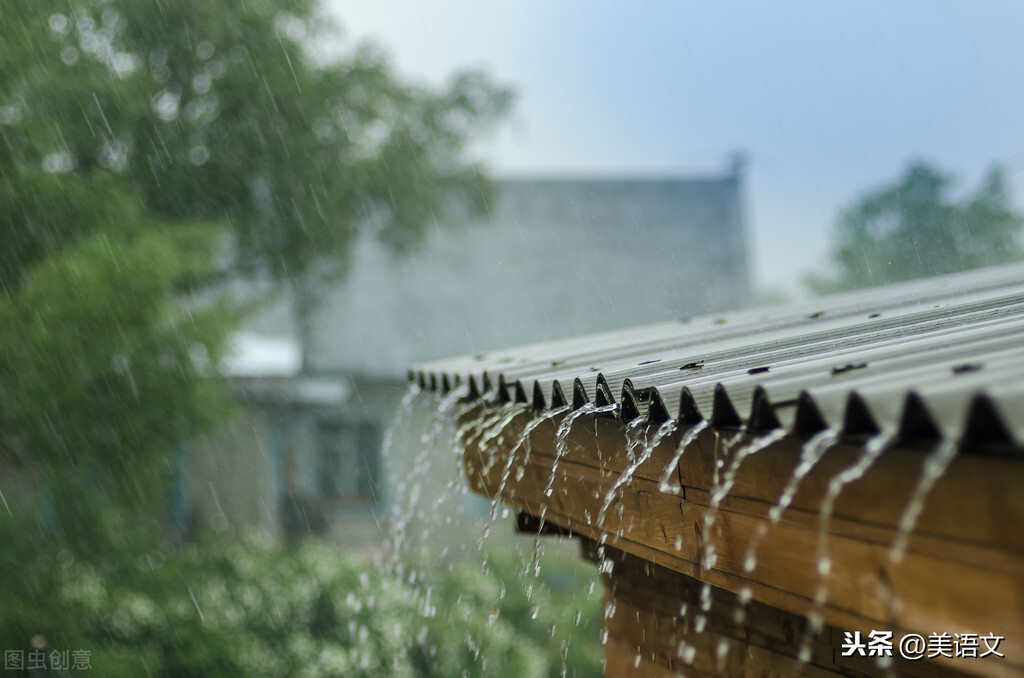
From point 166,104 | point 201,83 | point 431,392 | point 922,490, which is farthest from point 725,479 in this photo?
point 166,104

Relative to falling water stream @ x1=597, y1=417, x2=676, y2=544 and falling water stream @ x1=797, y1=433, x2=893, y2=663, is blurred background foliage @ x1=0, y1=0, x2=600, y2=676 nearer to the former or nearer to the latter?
falling water stream @ x1=597, y1=417, x2=676, y2=544

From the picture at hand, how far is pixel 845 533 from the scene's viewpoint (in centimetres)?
127

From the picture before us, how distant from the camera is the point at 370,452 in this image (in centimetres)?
1258

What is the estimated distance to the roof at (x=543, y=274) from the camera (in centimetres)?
1296

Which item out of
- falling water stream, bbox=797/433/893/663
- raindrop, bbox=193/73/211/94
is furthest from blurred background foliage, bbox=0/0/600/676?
falling water stream, bbox=797/433/893/663

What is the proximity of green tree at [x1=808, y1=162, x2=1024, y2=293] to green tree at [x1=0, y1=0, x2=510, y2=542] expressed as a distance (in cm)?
1564

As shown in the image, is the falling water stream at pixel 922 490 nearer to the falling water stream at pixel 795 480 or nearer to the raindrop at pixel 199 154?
the falling water stream at pixel 795 480

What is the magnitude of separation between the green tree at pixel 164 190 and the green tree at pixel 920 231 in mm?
15641

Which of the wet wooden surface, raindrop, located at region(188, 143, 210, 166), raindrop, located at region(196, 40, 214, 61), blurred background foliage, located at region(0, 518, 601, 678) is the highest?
raindrop, located at region(196, 40, 214, 61)

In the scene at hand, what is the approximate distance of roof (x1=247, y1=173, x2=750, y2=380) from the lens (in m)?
13.0

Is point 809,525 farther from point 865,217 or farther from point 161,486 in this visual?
point 865,217

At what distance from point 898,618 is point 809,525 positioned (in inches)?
7.7

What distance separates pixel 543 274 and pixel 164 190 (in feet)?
19.7

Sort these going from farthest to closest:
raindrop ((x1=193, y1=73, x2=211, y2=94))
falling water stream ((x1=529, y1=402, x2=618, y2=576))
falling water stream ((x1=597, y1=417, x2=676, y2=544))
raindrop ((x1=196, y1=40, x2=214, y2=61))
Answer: raindrop ((x1=193, y1=73, x2=211, y2=94)), raindrop ((x1=196, y1=40, x2=214, y2=61)), falling water stream ((x1=529, y1=402, x2=618, y2=576)), falling water stream ((x1=597, y1=417, x2=676, y2=544))
